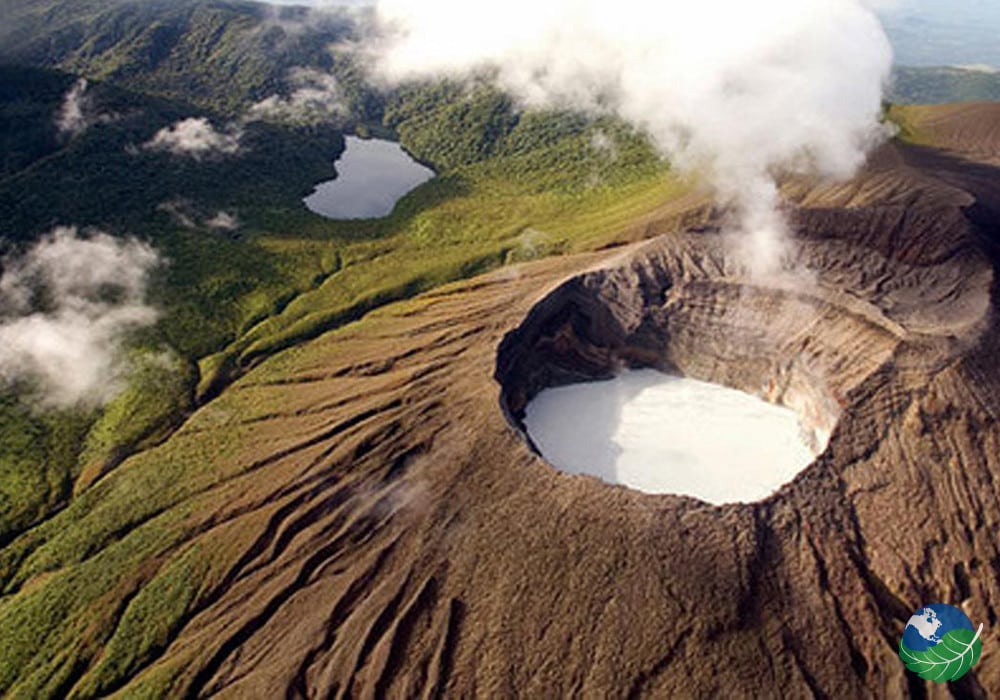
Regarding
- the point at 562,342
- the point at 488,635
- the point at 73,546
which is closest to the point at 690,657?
the point at 488,635

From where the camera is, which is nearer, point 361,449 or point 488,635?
point 488,635

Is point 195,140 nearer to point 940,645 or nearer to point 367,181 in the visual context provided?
point 367,181

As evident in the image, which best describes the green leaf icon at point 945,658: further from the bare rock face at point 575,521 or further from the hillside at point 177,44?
the hillside at point 177,44

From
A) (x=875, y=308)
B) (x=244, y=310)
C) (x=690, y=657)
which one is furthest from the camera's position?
(x=244, y=310)

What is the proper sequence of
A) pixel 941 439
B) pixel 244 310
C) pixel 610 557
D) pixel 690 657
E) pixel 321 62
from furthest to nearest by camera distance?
pixel 321 62 → pixel 244 310 → pixel 941 439 → pixel 610 557 → pixel 690 657

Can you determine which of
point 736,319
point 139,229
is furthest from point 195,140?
point 736,319

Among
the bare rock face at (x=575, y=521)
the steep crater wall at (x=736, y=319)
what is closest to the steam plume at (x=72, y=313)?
the bare rock face at (x=575, y=521)

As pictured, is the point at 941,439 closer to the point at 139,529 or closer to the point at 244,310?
A: the point at 139,529
